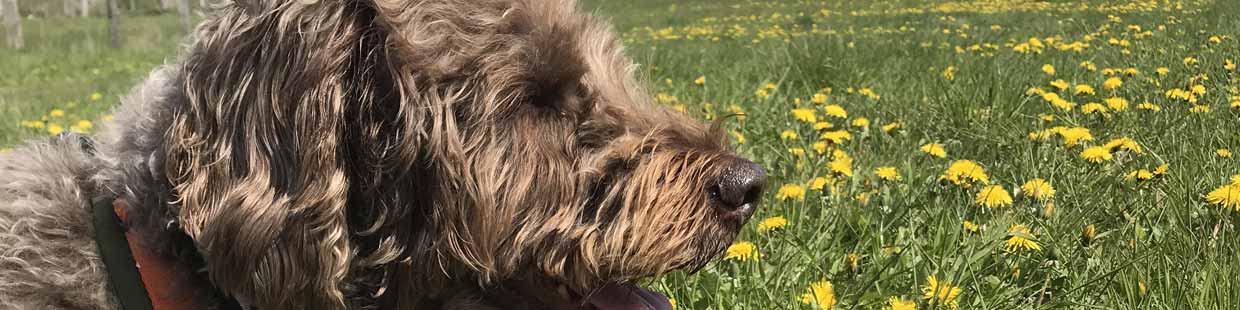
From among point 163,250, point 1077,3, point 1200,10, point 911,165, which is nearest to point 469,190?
point 163,250

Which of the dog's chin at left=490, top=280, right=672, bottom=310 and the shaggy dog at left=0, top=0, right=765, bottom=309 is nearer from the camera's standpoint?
the shaggy dog at left=0, top=0, right=765, bottom=309

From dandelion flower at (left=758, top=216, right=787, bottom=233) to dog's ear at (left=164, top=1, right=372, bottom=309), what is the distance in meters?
1.45

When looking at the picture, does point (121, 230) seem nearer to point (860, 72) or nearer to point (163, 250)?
point (163, 250)

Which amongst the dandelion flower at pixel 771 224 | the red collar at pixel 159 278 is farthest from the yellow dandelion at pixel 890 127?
the red collar at pixel 159 278

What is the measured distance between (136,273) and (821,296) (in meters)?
1.63

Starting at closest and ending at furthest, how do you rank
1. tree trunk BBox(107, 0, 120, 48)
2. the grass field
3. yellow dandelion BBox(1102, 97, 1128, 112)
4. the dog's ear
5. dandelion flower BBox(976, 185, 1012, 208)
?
the dog's ear
the grass field
dandelion flower BBox(976, 185, 1012, 208)
yellow dandelion BBox(1102, 97, 1128, 112)
tree trunk BBox(107, 0, 120, 48)

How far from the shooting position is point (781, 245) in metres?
2.97

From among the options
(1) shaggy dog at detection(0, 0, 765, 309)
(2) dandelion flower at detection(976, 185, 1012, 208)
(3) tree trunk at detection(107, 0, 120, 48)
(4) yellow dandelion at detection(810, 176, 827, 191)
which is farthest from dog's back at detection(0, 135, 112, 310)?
(3) tree trunk at detection(107, 0, 120, 48)

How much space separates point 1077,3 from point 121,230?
44.1 feet

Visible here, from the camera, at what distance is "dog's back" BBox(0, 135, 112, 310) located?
6.88ft

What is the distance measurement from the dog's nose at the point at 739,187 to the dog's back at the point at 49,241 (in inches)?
54.7

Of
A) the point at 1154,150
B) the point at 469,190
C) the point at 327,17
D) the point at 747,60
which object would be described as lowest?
the point at 747,60

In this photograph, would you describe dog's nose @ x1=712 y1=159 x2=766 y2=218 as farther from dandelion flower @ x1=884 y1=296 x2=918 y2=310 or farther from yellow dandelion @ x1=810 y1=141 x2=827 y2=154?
yellow dandelion @ x1=810 y1=141 x2=827 y2=154

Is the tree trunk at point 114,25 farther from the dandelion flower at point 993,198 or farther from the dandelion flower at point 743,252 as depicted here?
the dandelion flower at point 993,198
